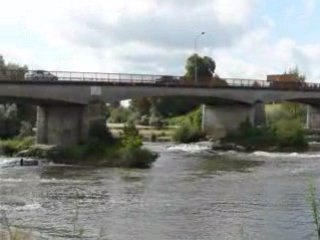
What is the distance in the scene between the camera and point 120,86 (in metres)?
73.9

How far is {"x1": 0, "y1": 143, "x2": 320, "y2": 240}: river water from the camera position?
95.9 feet

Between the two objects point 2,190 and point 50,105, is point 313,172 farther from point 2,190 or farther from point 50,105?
point 50,105

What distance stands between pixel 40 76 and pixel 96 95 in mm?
5399

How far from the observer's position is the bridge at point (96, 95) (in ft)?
215

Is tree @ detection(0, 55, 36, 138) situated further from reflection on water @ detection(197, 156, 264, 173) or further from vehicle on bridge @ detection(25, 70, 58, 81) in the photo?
reflection on water @ detection(197, 156, 264, 173)

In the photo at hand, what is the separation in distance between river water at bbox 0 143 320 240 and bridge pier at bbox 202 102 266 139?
1140 inches

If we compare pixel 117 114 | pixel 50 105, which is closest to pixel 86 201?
pixel 50 105

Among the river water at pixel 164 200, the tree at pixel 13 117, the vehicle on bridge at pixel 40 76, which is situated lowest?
the river water at pixel 164 200

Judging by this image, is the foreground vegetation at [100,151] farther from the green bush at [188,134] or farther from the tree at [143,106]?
the tree at [143,106]

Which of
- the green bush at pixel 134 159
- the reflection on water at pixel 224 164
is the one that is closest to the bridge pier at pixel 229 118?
the reflection on water at pixel 224 164

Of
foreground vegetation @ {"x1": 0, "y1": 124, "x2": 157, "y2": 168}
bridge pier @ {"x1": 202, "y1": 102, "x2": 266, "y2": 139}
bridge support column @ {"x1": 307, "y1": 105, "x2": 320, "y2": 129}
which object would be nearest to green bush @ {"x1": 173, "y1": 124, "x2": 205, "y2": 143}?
bridge pier @ {"x1": 202, "y1": 102, "x2": 266, "y2": 139}

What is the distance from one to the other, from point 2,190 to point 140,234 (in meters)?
16.6

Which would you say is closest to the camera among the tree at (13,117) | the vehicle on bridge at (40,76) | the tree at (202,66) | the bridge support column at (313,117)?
the vehicle on bridge at (40,76)

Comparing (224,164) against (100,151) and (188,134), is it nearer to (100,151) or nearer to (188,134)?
(100,151)
